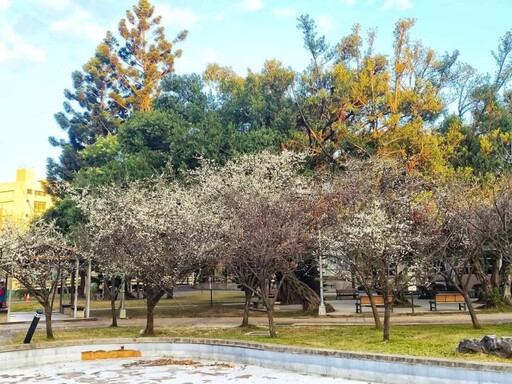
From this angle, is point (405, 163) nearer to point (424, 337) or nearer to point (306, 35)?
point (306, 35)

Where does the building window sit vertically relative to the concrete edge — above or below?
above

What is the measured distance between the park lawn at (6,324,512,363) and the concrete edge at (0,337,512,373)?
94 cm

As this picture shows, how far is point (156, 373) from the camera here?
12.9 metres

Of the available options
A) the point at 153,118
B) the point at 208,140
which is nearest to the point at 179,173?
the point at 208,140

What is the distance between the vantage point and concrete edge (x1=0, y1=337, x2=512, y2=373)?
10.1 meters

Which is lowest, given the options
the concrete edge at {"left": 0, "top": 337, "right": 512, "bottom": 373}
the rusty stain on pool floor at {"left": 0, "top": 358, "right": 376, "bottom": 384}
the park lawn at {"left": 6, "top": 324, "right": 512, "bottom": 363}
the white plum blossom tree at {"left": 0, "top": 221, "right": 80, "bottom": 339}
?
the rusty stain on pool floor at {"left": 0, "top": 358, "right": 376, "bottom": 384}

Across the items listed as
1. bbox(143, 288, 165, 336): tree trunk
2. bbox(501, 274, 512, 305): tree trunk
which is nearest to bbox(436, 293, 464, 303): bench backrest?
bbox(501, 274, 512, 305): tree trunk

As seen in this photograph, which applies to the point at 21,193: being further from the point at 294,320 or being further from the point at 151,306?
the point at 151,306

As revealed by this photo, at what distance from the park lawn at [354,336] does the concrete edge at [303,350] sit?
37.1 inches

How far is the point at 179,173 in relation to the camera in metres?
27.3

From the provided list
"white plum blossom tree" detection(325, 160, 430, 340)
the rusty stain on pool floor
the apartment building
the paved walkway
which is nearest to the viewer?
the rusty stain on pool floor

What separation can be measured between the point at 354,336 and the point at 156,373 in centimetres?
683

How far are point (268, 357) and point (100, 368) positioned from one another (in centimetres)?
461

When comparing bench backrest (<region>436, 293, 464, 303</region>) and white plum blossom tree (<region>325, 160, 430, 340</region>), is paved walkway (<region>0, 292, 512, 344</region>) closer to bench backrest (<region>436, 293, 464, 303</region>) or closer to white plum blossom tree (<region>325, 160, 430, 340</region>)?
white plum blossom tree (<region>325, 160, 430, 340</region>)
